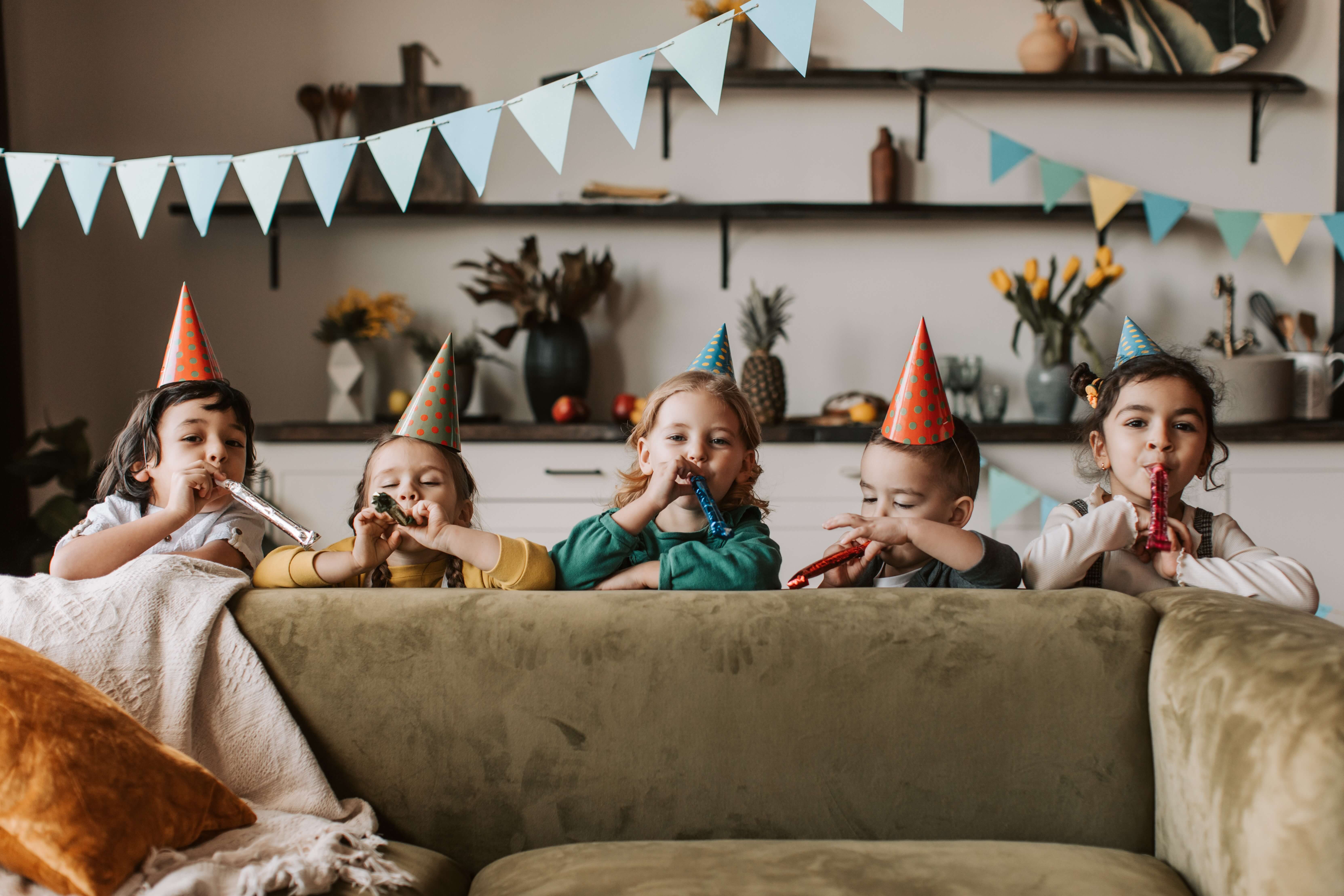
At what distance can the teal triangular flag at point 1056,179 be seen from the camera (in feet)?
9.86

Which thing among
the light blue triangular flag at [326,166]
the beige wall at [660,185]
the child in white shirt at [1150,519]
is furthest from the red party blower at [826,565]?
the beige wall at [660,185]

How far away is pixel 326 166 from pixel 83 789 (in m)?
1.07

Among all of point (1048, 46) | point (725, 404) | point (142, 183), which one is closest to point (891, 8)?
point (725, 404)

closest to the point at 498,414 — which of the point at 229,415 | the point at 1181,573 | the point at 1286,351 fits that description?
the point at 229,415

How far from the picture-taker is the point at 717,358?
5.07ft

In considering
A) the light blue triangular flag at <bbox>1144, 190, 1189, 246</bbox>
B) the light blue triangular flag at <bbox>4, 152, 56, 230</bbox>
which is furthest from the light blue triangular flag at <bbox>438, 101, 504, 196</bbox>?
the light blue triangular flag at <bbox>1144, 190, 1189, 246</bbox>

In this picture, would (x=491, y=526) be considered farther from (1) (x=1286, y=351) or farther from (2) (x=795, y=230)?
(1) (x=1286, y=351)

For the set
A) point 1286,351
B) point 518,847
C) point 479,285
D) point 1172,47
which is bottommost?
point 518,847

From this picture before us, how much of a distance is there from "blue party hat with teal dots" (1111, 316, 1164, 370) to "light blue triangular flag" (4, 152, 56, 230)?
1811 mm

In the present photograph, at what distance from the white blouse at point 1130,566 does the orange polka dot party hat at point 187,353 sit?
1176 mm

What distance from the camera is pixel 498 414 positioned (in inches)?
125

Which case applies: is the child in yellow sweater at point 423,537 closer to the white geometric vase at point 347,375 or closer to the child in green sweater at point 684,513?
the child in green sweater at point 684,513

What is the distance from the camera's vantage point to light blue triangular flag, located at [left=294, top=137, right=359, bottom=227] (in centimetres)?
154

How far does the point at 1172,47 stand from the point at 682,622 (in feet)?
9.90
